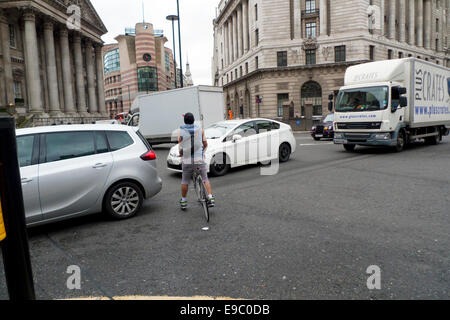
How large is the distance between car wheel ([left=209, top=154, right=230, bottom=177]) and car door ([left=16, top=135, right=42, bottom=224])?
201 inches

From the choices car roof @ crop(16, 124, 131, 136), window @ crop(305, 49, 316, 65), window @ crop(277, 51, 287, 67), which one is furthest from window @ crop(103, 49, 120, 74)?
car roof @ crop(16, 124, 131, 136)

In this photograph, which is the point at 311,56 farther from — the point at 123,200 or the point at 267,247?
the point at 267,247

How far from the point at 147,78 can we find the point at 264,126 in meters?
111

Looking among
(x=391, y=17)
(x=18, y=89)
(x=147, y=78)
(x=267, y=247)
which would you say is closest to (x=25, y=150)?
(x=267, y=247)

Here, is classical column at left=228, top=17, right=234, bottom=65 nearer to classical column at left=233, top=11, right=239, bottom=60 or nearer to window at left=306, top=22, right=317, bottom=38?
classical column at left=233, top=11, right=239, bottom=60

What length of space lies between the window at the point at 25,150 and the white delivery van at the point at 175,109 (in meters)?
11.2

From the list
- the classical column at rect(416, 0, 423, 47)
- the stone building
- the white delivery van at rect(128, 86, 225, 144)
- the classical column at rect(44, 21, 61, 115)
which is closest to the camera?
the white delivery van at rect(128, 86, 225, 144)

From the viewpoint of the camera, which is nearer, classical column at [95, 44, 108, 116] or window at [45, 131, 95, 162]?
window at [45, 131, 95, 162]

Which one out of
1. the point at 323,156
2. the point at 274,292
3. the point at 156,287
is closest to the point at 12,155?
the point at 156,287

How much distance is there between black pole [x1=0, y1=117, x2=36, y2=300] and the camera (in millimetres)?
1832

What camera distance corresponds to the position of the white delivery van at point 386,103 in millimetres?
12297

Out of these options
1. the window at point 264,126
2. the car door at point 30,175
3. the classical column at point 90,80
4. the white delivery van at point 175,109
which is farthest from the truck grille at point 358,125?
the classical column at point 90,80

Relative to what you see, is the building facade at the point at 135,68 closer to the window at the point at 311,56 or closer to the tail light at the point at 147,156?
the window at the point at 311,56
